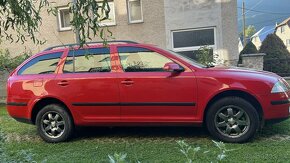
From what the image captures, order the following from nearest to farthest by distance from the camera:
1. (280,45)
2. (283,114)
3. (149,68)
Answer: (283,114)
(149,68)
(280,45)

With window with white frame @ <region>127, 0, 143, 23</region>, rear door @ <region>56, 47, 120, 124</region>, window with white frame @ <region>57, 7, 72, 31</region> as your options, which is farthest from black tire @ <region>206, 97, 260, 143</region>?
window with white frame @ <region>57, 7, 72, 31</region>

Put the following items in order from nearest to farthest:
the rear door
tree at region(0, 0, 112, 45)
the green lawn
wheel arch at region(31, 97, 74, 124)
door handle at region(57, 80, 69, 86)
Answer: tree at region(0, 0, 112, 45) → the green lawn → the rear door → door handle at region(57, 80, 69, 86) → wheel arch at region(31, 97, 74, 124)

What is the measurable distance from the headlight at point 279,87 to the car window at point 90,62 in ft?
8.99

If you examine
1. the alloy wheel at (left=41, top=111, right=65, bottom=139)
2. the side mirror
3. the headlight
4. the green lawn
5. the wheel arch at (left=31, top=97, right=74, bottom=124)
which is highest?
the side mirror

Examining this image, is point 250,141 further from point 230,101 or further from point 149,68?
point 149,68

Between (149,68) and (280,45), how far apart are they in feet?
40.1

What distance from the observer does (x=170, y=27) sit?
604 inches

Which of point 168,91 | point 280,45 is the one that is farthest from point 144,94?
point 280,45

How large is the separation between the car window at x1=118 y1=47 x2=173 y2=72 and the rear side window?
126 cm

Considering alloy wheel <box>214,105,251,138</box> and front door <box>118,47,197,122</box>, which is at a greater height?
front door <box>118,47,197,122</box>

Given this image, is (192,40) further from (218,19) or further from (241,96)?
(241,96)

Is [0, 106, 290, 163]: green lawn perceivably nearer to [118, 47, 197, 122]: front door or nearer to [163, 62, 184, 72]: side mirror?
[118, 47, 197, 122]: front door

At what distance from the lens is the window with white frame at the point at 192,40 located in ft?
48.9

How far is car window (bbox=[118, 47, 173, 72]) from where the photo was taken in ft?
18.8
